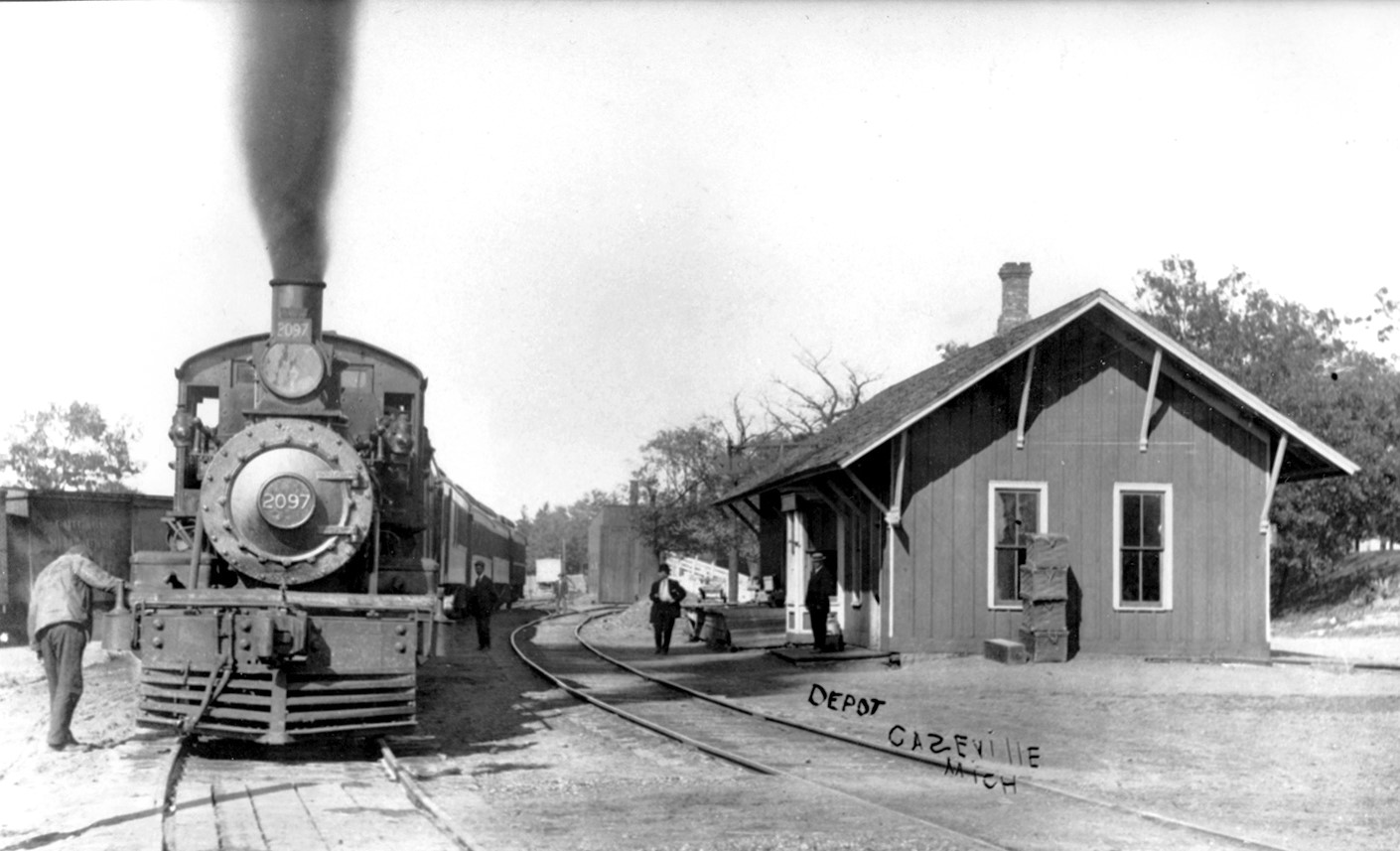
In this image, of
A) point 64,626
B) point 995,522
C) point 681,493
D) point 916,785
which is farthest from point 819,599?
point 681,493

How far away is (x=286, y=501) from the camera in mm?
10406

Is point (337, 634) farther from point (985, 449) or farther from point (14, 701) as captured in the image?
point (985, 449)

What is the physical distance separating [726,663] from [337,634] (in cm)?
1082

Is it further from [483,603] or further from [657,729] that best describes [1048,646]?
[483,603]

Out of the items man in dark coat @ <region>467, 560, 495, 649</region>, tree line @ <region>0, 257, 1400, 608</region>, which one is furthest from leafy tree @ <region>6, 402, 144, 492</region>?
man in dark coat @ <region>467, 560, 495, 649</region>

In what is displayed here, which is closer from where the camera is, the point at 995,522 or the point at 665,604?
the point at 995,522

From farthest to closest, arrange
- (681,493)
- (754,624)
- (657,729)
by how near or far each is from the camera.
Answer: (681,493)
(754,624)
(657,729)

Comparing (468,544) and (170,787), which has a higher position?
(468,544)

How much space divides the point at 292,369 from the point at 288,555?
4.74 feet

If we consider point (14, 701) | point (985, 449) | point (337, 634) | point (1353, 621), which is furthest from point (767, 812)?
point (1353, 621)

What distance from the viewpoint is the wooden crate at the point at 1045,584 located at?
1808cm

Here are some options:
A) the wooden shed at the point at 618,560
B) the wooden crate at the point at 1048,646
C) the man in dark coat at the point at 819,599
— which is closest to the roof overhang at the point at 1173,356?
the man in dark coat at the point at 819,599

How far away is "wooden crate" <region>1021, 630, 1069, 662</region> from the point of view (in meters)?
18.2

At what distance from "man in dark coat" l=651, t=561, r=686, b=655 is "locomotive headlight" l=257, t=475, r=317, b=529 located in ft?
39.5
